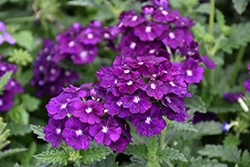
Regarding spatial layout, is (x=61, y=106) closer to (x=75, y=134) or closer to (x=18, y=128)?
(x=75, y=134)

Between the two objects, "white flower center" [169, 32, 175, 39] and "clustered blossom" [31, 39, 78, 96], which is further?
"clustered blossom" [31, 39, 78, 96]

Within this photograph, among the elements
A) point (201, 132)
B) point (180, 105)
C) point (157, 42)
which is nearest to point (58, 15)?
point (157, 42)

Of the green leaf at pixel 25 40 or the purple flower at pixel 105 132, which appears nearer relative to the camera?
the purple flower at pixel 105 132

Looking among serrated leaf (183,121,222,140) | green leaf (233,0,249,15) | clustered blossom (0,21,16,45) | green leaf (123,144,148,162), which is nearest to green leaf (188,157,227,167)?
serrated leaf (183,121,222,140)

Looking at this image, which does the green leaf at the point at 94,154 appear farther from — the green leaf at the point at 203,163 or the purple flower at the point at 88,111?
the green leaf at the point at 203,163

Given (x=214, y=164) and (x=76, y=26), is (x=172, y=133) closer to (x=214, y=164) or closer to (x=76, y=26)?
(x=214, y=164)

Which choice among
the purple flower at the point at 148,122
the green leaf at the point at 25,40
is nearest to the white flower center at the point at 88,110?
the purple flower at the point at 148,122

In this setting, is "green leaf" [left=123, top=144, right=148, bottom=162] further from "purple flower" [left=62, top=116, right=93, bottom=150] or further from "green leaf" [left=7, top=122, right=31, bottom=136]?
"green leaf" [left=7, top=122, right=31, bottom=136]
